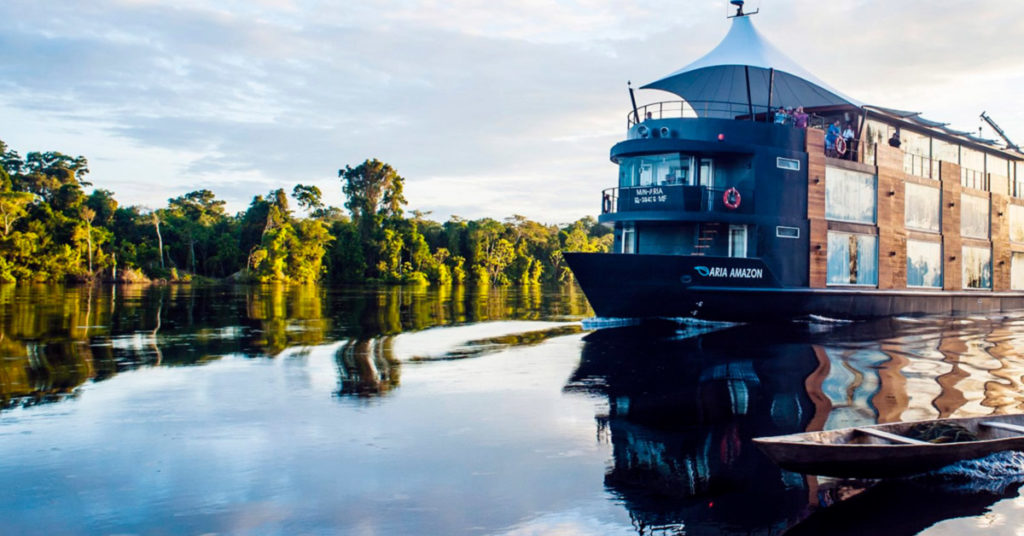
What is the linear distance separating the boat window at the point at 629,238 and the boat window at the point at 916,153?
11.6 m

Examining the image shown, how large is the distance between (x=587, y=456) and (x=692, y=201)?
1480cm

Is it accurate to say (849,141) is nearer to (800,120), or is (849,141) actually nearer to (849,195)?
(849,195)

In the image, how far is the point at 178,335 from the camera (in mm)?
19469

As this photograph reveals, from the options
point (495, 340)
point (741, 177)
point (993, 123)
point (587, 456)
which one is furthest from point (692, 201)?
point (993, 123)

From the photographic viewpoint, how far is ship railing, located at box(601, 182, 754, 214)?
2177 centimetres

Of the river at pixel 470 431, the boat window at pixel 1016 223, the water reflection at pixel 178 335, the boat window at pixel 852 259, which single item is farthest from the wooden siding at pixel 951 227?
the water reflection at pixel 178 335

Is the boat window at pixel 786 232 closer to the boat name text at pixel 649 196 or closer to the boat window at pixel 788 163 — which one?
the boat window at pixel 788 163

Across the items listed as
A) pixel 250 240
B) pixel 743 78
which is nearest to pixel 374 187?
pixel 250 240

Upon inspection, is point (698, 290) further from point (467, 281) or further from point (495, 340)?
point (467, 281)

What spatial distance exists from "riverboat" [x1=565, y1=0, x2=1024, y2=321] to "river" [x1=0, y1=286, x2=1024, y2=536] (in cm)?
289

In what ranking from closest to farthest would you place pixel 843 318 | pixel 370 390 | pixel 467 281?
pixel 370 390, pixel 843 318, pixel 467 281

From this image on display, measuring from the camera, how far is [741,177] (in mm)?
22453

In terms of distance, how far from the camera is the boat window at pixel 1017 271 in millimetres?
33938

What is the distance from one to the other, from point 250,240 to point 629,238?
6539 cm
